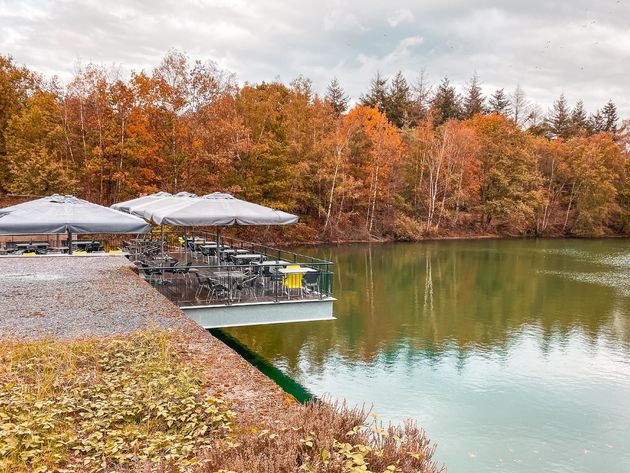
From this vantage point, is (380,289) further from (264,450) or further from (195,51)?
(195,51)

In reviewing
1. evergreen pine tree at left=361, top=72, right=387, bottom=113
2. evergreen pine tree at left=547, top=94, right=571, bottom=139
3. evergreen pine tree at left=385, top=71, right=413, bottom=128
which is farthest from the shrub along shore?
evergreen pine tree at left=547, top=94, right=571, bottom=139

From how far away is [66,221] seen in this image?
1070 centimetres

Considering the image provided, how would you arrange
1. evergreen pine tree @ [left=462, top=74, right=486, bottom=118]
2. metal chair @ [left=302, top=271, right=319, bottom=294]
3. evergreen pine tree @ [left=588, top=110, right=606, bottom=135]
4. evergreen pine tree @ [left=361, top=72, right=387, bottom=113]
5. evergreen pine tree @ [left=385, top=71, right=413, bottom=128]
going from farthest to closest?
evergreen pine tree @ [left=588, top=110, right=606, bottom=135] < evergreen pine tree @ [left=462, top=74, right=486, bottom=118] < evergreen pine tree @ [left=361, top=72, right=387, bottom=113] < evergreen pine tree @ [left=385, top=71, right=413, bottom=128] < metal chair @ [left=302, top=271, right=319, bottom=294]

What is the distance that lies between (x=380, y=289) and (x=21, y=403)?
1716 cm

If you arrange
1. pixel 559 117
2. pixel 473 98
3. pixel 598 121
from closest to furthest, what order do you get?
1. pixel 473 98
2. pixel 559 117
3. pixel 598 121

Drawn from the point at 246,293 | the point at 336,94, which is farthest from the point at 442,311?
the point at 336,94

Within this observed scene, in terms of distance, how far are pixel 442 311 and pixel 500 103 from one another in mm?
52078

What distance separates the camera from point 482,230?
46344 millimetres

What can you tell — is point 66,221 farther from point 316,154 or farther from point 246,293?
point 316,154

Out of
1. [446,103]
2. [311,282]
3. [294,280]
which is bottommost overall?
[311,282]

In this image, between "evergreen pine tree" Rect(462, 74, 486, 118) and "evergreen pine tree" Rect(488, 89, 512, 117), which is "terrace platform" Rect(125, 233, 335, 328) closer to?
"evergreen pine tree" Rect(462, 74, 486, 118)

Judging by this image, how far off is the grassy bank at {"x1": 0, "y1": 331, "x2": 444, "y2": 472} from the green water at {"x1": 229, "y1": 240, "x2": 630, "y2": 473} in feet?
15.0

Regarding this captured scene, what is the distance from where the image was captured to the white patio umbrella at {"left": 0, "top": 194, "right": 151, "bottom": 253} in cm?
1035

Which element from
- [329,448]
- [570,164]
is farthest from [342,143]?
[329,448]
